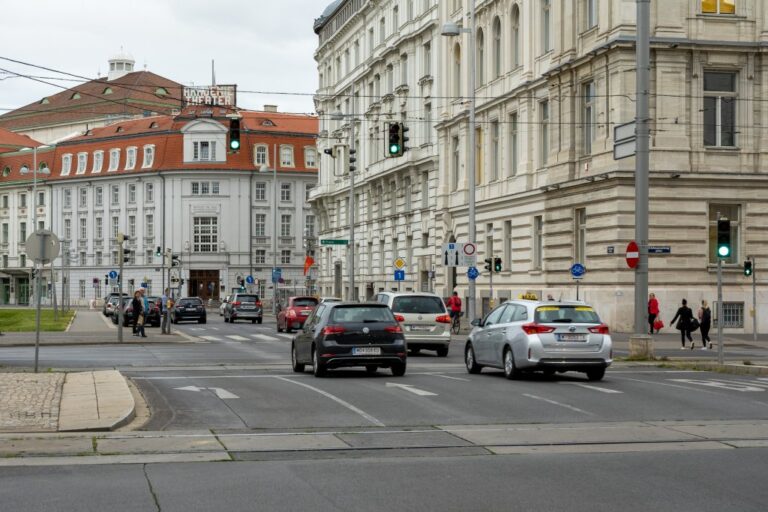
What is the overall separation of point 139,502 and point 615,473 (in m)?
4.27

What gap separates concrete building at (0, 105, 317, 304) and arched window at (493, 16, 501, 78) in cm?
5213

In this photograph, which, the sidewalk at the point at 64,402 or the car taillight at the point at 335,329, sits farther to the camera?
the car taillight at the point at 335,329

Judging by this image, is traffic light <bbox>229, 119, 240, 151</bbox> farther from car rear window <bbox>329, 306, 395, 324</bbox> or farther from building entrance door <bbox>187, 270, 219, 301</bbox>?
building entrance door <bbox>187, 270, 219, 301</bbox>

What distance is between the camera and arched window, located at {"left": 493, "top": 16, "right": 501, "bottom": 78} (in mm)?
56750

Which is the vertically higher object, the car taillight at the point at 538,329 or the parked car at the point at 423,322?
the car taillight at the point at 538,329

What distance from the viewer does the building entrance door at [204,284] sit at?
4313 inches

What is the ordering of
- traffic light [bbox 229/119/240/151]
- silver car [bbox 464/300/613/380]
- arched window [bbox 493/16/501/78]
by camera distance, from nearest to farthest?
silver car [bbox 464/300/613/380] < traffic light [bbox 229/119/240/151] < arched window [bbox 493/16/501/78]

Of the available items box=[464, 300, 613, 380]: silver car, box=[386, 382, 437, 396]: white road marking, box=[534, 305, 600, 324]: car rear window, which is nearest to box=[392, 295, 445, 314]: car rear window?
box=[464, 300, 613, 380]: silver car

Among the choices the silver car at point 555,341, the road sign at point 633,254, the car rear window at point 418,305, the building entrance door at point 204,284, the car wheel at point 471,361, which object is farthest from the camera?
the building entrance door at point 204,284

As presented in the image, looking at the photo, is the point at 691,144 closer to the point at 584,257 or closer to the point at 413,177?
the point at 584,257

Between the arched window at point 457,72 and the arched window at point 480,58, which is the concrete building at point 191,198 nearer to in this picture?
the arched window at point 457,72

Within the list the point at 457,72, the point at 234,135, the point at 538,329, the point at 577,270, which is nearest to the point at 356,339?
the point at 538,329

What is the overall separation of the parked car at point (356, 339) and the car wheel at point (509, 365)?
1.95m

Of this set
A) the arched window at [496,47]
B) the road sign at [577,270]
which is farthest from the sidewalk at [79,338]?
the arched window at [496,47]
